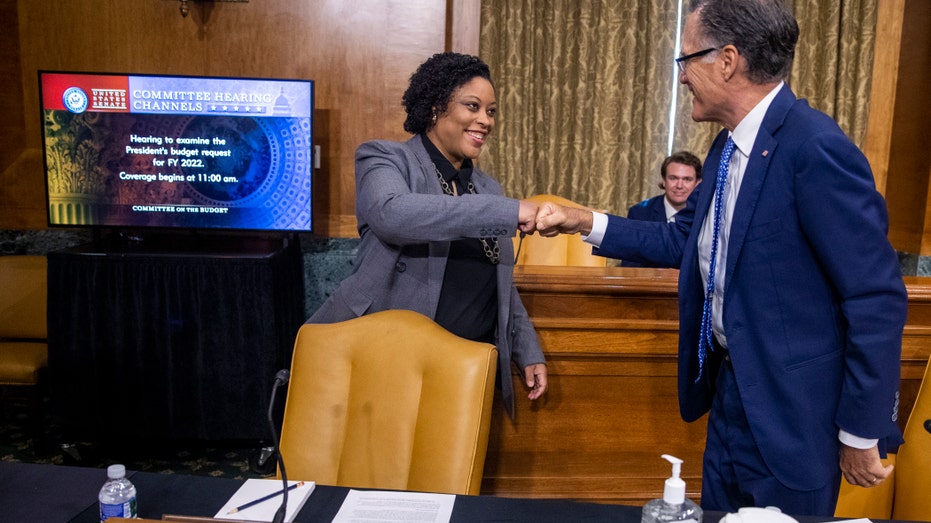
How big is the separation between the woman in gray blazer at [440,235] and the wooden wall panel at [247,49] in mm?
2115

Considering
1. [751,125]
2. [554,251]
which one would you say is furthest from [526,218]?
[554,251]

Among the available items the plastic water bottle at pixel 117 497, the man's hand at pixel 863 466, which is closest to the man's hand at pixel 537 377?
the man's hand at pixel 863 466

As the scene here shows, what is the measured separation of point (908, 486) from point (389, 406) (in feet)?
4.50

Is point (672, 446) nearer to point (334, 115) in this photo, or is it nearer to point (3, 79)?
point (334, 115)

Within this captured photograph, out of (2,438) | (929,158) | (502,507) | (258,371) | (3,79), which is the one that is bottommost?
(2,438)

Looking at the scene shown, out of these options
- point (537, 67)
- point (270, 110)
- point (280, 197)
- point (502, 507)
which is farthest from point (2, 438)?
point (537, 67)

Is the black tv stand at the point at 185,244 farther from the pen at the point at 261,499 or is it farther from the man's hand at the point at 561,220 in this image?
the pen at the point at 261,499

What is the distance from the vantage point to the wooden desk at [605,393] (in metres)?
2.35

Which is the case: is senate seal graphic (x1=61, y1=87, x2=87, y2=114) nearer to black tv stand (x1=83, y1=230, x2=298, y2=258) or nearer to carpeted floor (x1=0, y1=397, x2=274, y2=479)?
black tv stand (x1=83, y1=230, x2=298, y2=258)

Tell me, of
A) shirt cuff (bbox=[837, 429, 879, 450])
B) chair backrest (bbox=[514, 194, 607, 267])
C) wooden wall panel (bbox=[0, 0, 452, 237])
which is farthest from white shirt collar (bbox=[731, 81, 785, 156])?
wooden wall panel (bbox=[0, 0, 452, 237])

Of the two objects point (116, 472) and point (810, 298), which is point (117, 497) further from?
point (810, 298)

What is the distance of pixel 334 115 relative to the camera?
4191 mm

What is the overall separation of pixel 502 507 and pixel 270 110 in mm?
2845

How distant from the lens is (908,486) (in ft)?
6.24
